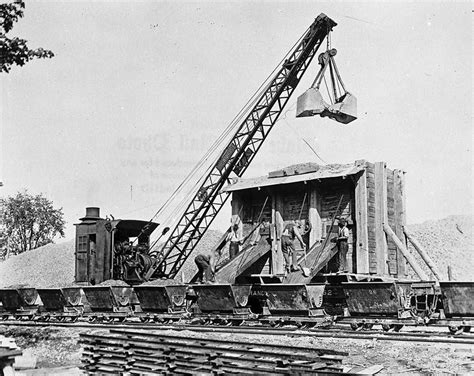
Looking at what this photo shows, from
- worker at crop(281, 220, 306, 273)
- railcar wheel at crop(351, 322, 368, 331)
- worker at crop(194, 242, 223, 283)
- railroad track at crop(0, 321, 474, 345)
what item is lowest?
railroad track at crop(0, 321, 474, 345)

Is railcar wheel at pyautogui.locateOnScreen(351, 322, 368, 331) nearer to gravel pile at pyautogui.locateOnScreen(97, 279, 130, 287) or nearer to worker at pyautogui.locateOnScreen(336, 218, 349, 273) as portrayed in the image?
worker at pyautogui.locateOnScreen(336, 218, 349, 273)

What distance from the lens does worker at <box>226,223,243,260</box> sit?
21.4 meters

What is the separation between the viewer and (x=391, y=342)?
11.4 meters

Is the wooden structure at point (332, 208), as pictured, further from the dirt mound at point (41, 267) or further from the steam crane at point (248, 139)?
the dirt mound at point (41, 267)

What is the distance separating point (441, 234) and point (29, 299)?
2820 centimetres

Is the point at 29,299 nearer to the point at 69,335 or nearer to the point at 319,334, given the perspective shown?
the point at 69,335

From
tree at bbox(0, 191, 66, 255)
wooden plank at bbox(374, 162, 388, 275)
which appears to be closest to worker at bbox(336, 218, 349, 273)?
wooden plank at bbox(374, 162, 388, 275)

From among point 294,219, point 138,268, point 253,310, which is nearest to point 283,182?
point 294,219

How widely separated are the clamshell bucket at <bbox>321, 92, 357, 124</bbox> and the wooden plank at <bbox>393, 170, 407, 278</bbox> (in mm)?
2407

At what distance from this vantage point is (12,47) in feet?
42.4

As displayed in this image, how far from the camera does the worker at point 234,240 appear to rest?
2142 cm

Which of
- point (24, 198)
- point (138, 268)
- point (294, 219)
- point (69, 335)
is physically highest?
point (24, 198)

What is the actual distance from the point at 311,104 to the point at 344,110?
1.13 metres

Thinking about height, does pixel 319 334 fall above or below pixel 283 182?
below
